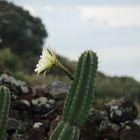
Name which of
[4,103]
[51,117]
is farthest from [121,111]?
[4,103]

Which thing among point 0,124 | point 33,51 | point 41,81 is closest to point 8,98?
point 0,124

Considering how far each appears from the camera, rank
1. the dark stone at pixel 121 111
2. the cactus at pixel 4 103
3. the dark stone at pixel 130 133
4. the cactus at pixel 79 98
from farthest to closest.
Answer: the dark stone at pixel 121 111, the dark stone at pixel 130 133, the cactus at pixel 4 103, the cactus at pixel 79 98

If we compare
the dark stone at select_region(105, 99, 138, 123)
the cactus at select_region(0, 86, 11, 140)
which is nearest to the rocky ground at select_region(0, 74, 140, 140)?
the dark stone at select_region(105, 99, 138, 123)

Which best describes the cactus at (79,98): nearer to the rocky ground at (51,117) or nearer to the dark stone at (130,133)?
the rocky ground at (51,117)

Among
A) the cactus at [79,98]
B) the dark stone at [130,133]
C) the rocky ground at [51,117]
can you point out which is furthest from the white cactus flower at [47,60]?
the dark stone at [130,133]

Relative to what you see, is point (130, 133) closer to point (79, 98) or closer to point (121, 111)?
point (121, 111)

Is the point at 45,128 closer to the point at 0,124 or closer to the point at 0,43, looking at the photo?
the point at 0,124

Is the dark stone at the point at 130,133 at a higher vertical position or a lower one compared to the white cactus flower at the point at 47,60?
lower
